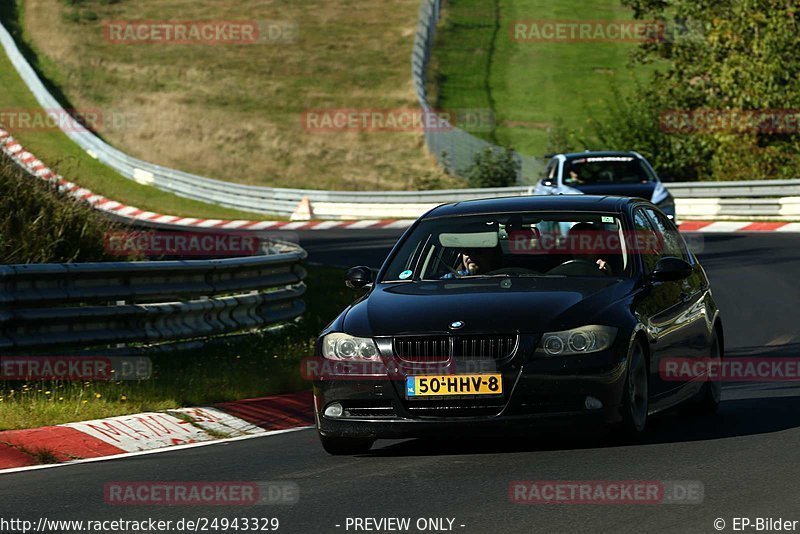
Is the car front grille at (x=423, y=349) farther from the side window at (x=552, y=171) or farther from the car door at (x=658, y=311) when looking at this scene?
the side window at (x=552, y=171)

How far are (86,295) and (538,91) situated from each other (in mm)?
54207

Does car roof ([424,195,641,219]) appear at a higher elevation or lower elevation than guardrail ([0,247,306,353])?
higher

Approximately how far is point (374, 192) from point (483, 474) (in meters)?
30.5

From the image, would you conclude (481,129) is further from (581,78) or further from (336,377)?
(336,377)

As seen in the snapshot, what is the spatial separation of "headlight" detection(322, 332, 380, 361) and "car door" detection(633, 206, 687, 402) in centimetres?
166

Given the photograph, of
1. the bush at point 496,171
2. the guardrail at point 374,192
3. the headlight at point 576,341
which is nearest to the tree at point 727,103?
the bush at point 496,171

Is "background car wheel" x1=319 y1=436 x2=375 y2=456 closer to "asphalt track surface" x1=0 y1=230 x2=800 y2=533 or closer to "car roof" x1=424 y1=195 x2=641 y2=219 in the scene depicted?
"asphalt track surface" x1=0 y1=230 x2=800 y2=533

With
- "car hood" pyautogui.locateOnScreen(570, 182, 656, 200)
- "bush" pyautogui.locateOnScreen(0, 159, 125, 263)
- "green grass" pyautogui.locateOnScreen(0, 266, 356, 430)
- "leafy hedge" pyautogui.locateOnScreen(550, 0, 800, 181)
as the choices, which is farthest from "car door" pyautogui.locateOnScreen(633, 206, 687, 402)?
"leafy hedge" pyautogui.locateOnScreen(550, 0, 800, 181)

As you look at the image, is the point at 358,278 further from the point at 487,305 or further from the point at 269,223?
the point at 269,223

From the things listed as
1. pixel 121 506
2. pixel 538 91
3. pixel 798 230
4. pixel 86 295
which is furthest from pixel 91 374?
pixel 538 91

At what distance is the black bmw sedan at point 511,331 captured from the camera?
8742 mm

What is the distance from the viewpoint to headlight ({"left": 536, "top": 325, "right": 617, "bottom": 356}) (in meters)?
8.76

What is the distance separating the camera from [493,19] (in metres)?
77.9

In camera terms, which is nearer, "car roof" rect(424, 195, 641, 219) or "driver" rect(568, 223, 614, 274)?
"driver" rect(568, 223, 614, 274)
